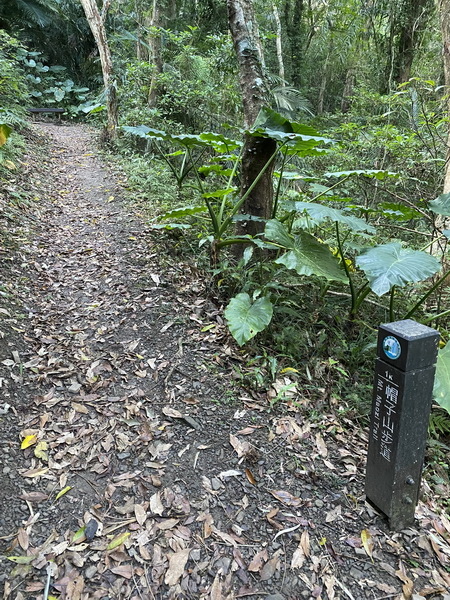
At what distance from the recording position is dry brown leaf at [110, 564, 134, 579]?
5.47ft

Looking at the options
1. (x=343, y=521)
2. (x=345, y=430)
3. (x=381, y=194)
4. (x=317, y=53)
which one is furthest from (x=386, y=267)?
(x=317, y=53)

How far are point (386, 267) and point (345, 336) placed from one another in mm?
1254

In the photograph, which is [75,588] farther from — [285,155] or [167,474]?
[285,155]

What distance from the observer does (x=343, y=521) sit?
6.57ft

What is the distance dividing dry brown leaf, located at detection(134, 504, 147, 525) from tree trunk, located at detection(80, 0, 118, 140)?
8.41m

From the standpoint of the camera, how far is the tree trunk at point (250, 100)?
3506 millimetres

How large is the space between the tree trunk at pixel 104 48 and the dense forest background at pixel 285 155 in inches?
1.5

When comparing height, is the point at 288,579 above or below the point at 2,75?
below

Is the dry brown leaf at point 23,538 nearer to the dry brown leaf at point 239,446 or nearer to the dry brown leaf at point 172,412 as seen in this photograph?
the dry brown leaf at point 172,412

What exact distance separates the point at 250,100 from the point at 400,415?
3136mm

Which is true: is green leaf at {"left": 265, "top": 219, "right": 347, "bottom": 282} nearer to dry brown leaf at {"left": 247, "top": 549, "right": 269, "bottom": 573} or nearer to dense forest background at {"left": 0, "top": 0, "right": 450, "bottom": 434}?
dense forest background at {"left": 0, "top": 0, "right": 450, "bottom": 434}

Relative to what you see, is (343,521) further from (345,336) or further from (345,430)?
(345,336)

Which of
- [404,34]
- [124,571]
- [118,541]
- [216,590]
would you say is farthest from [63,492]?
[404,34]

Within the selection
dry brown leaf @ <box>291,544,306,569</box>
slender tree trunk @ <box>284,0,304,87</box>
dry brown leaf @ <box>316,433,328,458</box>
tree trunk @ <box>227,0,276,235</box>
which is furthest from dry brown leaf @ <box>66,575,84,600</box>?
slender tree trunk @ <box>284,0,304,87</box>
